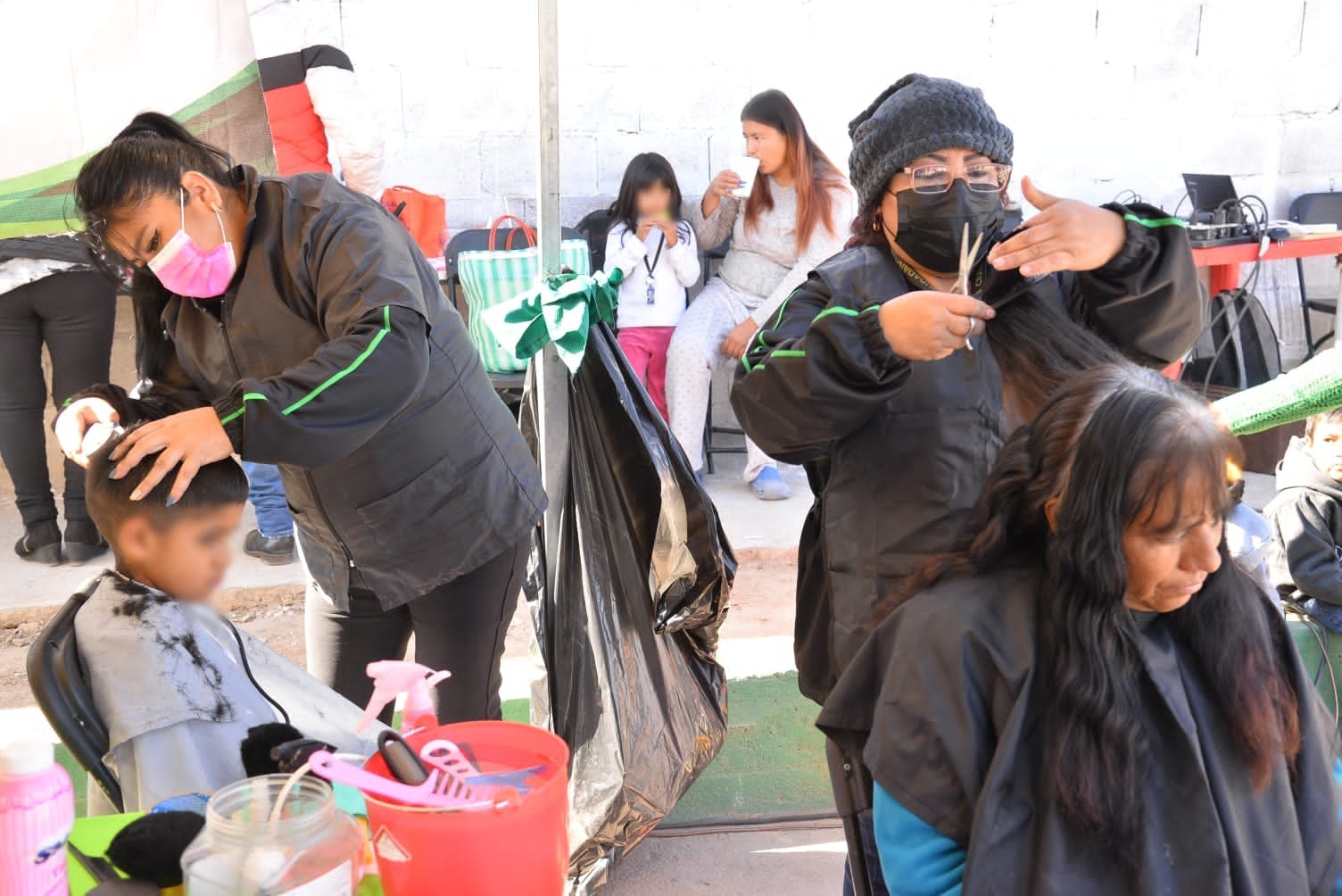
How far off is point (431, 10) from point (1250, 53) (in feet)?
13.2

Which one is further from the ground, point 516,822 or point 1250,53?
point 1250,53

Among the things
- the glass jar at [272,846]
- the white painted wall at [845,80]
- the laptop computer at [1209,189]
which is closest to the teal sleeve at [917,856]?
the glass jar at [272,846]

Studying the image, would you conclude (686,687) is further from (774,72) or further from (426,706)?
(774,72)

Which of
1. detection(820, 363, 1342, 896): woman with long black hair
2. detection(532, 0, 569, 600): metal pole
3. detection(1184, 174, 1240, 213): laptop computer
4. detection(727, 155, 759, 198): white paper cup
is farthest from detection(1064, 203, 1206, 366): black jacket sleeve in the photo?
detection(1184, 174, 1240, 213): laptop computer

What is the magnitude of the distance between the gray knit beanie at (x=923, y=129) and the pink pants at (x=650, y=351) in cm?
351

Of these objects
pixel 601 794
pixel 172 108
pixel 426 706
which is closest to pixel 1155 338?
pixel 426 706

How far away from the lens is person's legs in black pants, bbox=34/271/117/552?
4.11 metres

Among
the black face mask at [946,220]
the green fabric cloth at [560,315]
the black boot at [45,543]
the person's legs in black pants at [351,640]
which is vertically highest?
the black face mask at [946,220]

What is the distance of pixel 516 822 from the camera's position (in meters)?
1.08

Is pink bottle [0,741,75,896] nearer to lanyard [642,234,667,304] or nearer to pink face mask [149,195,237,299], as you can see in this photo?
pink face mask [149,195,237,299]

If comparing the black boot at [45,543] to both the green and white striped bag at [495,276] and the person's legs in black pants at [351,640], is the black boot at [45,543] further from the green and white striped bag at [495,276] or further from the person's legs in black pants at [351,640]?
the person's legs in black pants at [351,640]

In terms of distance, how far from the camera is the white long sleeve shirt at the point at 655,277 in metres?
5.20

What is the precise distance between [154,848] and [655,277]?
4.21m

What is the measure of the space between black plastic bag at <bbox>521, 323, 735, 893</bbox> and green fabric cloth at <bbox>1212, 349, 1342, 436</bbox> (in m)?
0.98
